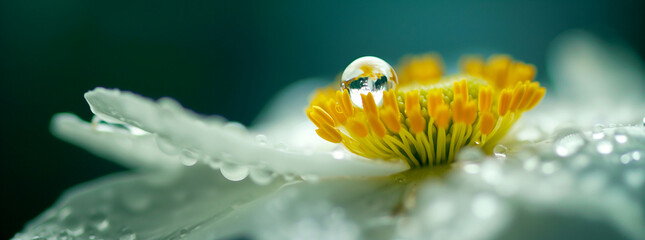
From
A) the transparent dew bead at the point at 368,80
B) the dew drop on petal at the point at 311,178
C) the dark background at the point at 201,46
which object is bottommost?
the dew drop on petal at the point at 311,178

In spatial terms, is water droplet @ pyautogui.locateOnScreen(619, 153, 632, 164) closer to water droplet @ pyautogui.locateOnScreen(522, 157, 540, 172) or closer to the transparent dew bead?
water droplet @ pyautogui.locateOnScreen(522, 157, 540, 172)

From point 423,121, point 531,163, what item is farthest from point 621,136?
point 423,121

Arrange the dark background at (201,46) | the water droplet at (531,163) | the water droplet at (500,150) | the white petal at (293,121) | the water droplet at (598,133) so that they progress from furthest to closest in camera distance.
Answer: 1. the dark background at (201,46)
2. the white petal at (293,121)
3. the water droplet at (500,150)
4. the water droplet at (598,133)
5. the water droplet at (531,163)

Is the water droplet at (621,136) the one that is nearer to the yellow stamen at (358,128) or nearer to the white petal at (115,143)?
the yellow stamen at (358,128)

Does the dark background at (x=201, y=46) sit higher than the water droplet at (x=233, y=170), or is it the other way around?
the dark background at (x=201, y=46)

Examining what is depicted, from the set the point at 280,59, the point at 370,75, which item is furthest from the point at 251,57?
the point at 370,75

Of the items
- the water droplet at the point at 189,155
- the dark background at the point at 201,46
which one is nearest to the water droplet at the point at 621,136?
the water droplet at the point at 189,155
